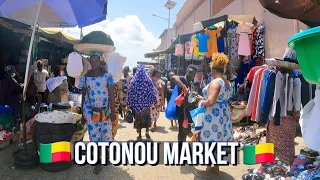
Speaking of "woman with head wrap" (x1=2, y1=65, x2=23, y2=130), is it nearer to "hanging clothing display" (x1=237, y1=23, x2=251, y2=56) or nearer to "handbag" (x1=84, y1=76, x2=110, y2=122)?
"handbag" (x1=84, y1=76, x2=110, y2=122)

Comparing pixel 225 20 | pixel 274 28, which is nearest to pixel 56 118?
pixel 225 20

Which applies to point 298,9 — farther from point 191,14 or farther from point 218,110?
point 191,14

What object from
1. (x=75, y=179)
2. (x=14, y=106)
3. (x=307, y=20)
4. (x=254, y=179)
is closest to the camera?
(x=307, y=20)

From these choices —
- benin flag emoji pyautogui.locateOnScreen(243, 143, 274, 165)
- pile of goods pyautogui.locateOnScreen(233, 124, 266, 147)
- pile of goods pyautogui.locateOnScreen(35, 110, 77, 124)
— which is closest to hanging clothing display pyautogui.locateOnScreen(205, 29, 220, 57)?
pile of goods pyautogui.locateOnScreen(233, 124, 266, 147)

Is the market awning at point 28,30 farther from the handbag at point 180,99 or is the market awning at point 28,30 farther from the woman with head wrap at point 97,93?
the handbag at point 180,99

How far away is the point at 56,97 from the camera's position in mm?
6152

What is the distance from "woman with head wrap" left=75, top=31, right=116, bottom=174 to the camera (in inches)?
161

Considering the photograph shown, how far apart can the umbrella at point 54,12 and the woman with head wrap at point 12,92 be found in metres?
1.17

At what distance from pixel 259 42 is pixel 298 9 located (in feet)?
15.7

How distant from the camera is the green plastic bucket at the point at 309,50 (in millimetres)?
1562

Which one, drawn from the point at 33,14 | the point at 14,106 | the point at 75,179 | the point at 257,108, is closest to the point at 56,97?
the point at 14,106

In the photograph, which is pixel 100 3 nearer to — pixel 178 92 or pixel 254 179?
pixel 178 92

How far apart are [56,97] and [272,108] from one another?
4.56m

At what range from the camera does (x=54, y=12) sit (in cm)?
492
